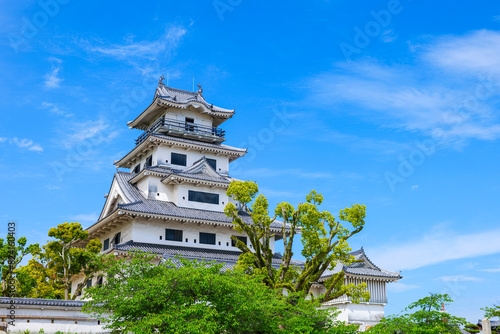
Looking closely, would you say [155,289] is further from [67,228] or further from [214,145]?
[214,145]

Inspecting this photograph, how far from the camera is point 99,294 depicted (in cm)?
2302

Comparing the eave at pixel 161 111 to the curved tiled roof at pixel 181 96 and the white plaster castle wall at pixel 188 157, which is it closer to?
the curved tiled roof at pixel 181 96

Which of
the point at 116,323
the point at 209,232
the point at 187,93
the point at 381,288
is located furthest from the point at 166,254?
the point at 187,93

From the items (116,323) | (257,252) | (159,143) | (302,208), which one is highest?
(159,143)

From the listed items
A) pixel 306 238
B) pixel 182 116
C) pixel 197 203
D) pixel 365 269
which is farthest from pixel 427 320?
pixel 182 116

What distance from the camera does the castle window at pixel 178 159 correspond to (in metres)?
46.0

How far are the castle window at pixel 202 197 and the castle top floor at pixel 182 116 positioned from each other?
20.7 ft

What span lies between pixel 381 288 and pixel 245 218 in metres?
12.6

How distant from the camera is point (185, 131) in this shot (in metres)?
47.2

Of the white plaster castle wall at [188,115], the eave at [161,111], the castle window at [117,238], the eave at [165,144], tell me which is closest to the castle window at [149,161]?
the eave at [165,144]

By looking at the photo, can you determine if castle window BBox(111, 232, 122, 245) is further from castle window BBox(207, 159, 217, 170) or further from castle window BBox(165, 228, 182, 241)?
castle window BBox(207, 159, 217, 170)

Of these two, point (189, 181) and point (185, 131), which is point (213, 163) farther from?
point (189, 181)

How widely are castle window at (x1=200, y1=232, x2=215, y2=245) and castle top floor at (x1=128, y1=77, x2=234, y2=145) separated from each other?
10262mm

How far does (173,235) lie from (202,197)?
15.8 feet
